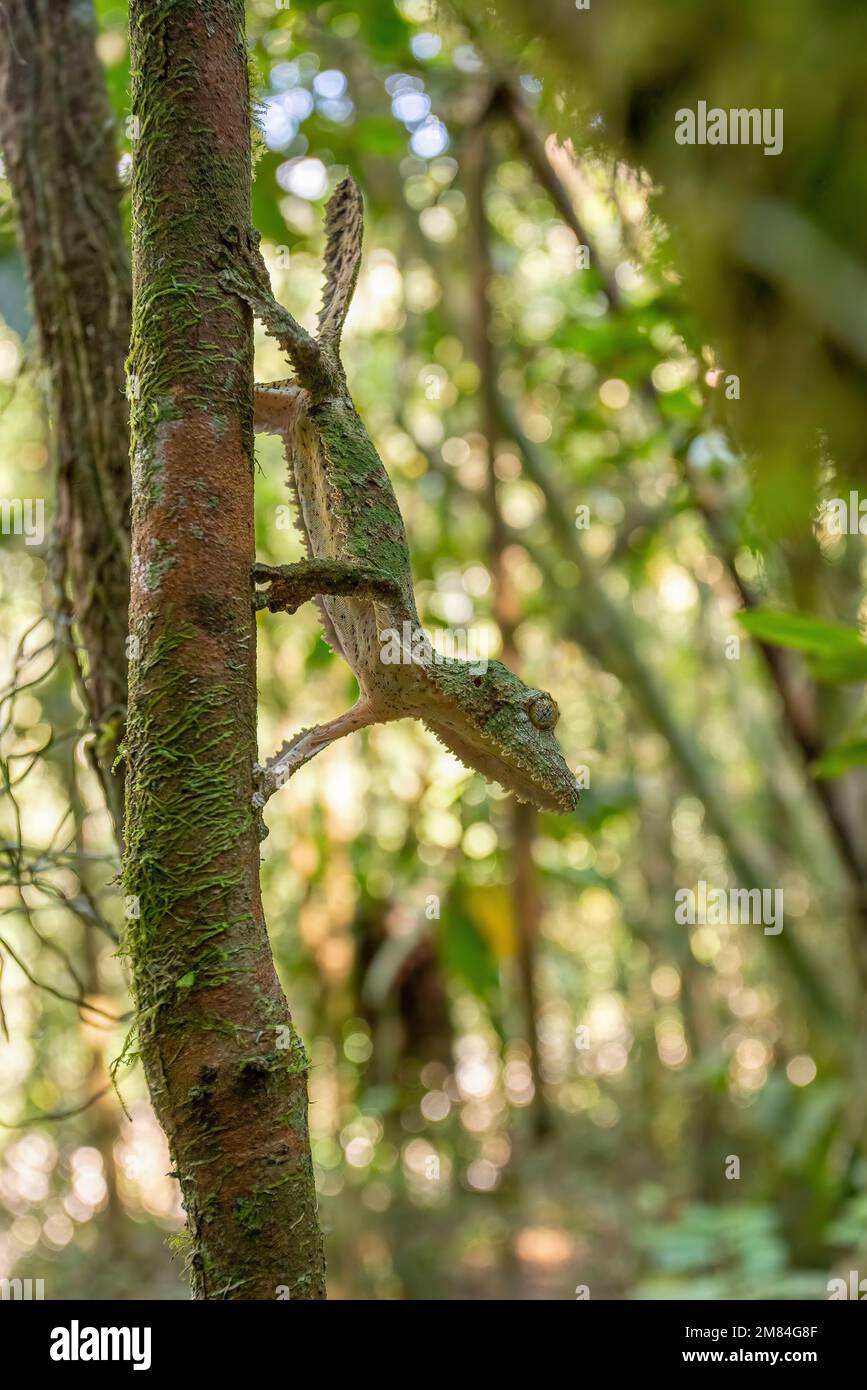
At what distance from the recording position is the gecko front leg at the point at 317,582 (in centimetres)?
179

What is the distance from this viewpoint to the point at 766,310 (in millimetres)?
1326

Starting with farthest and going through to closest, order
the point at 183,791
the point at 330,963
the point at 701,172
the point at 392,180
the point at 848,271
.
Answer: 1. the point at 330,963
2. the point at 392,180
3. the point at 183,791
4. the point at 701,172
5. the point at 848,271

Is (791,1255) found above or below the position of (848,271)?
below

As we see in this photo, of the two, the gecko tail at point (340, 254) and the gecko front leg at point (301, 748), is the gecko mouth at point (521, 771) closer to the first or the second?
the gecko front leg at point (301, 748)

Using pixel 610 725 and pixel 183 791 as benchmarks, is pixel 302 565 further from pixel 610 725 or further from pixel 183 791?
pixel 610 725

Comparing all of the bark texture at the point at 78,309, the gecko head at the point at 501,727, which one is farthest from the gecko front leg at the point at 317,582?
the bark texture at the point at 78,309

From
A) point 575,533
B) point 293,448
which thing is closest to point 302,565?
point 293,448

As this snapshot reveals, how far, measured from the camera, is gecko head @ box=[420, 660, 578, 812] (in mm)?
2025

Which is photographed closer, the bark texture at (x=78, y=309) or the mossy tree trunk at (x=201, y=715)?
the mossy tree trunk at (x=201, y=715)

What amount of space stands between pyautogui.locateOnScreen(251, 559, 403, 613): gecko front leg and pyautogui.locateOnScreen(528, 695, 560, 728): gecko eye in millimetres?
352

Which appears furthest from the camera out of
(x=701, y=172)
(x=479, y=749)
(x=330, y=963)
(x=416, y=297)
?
(x=416, y=297)

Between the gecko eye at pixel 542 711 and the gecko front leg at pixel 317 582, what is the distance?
352 millimetres

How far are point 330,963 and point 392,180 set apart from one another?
4132mm
